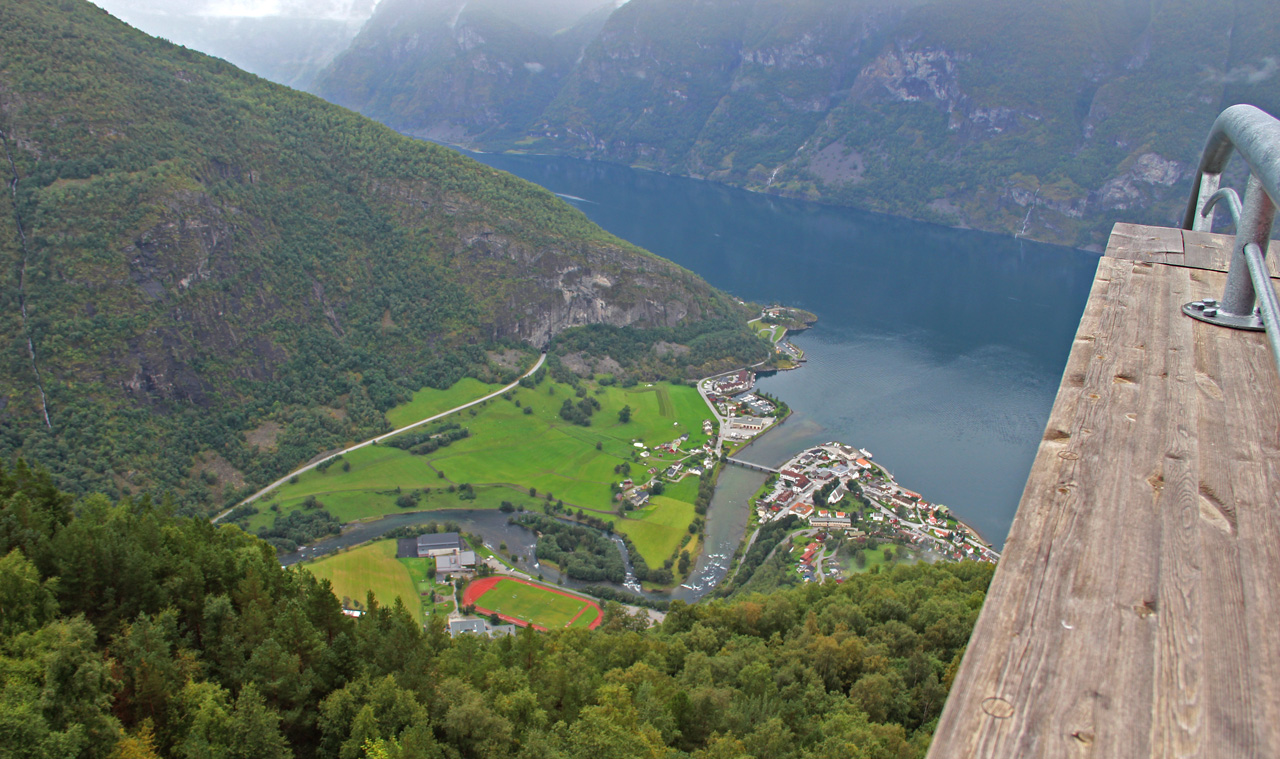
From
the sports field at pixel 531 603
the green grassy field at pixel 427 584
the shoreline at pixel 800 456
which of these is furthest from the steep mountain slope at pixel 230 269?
the sports field at pixel 531 603

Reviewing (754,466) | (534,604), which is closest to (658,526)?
(534,604)

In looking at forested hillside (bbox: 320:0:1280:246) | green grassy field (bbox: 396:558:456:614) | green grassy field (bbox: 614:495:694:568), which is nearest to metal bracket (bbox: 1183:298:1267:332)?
green grassy field (bbox: 396:558:456:614)

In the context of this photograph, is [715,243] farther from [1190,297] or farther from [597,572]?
[1190,297]

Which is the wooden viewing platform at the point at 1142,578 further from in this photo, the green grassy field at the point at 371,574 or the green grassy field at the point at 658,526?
the green grassy field at the point at 658,526

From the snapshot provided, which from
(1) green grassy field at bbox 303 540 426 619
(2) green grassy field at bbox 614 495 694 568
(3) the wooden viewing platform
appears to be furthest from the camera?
(2) green grassy field at bbox 614 495 694 568

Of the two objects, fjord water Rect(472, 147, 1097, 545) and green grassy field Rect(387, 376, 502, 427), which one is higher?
fjord water Rect(472, 147, 1097, 545)

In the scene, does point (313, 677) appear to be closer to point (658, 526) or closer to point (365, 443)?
point (658, 526)

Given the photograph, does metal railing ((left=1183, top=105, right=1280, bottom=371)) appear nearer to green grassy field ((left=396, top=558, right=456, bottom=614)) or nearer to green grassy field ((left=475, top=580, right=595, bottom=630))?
green grassy field ((left=475, top=580, right=595, bottom=630))
